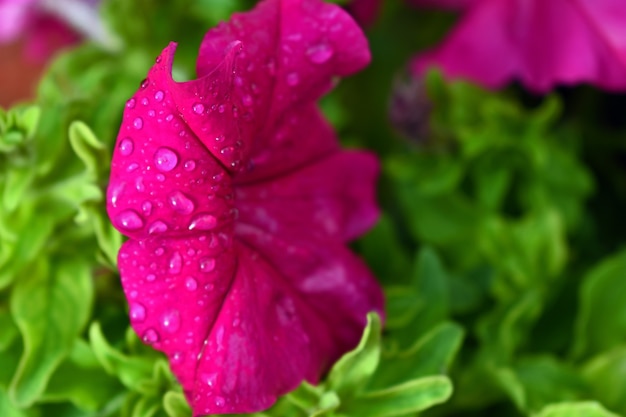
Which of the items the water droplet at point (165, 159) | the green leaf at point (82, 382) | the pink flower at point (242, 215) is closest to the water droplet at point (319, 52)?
the pink flower at point (242, 215)

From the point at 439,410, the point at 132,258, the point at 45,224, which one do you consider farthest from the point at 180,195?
the point at 439,410

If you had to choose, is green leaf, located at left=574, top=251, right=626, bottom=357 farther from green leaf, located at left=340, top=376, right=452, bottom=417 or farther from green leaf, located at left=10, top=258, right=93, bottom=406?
green leaf, located at left=10, top=258, right=93, bottom=406

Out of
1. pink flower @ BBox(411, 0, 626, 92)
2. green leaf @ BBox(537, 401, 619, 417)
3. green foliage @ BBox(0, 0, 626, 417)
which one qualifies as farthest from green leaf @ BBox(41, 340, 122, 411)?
pink flower @ BBox(411, 0, 626, 92)

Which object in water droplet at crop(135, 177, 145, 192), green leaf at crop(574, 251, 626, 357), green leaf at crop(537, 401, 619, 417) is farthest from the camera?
green leaf at crop(574, 251, 626, 357)

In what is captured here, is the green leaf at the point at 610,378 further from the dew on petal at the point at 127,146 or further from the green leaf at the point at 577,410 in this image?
the dew on petal at the point at 127,146

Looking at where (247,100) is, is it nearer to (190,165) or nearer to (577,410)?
(190,165)

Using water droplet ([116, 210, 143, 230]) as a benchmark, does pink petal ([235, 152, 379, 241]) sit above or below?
below
